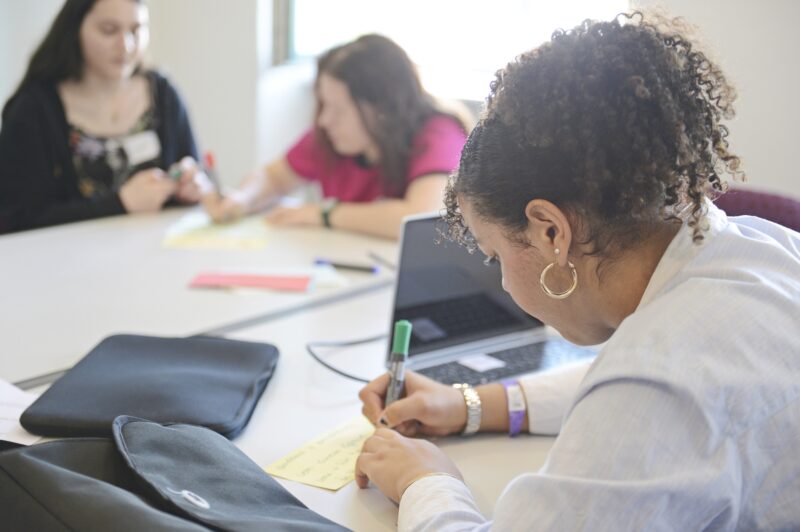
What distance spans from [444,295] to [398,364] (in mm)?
327

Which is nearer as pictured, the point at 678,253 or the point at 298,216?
the point at 678,253

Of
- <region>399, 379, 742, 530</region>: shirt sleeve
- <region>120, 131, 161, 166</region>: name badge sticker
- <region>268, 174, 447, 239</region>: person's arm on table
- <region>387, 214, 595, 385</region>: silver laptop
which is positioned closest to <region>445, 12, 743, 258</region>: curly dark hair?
<region>399, 379, 742, 530</region>: shirt sleeve

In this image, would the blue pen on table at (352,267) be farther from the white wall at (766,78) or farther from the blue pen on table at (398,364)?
the white wall at (766,78)

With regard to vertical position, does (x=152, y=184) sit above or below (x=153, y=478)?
below

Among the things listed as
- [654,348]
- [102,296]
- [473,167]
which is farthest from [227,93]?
[654,348]

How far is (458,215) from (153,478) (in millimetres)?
462

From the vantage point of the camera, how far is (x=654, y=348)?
0.79m

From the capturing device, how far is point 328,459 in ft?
3.88

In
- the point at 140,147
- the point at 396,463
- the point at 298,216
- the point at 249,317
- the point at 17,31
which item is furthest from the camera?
the point at 17,31

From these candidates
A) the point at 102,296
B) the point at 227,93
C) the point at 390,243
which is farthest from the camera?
the point at 227,93

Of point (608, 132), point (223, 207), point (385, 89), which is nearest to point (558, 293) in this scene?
point (608, 132)

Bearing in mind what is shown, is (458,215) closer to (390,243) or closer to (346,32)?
(390,243)

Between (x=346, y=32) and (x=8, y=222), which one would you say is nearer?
(x=8, y=222)

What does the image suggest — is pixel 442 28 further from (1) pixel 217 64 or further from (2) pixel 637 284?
(2) pixel 637 284
